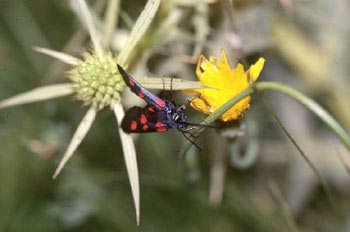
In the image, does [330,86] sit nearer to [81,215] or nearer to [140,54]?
[140,54]

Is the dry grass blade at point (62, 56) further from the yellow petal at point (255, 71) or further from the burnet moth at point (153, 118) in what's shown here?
the yellow petal at point (255, 71)

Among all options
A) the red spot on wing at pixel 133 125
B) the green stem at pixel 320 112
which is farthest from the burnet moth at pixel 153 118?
the green stem at pixel 320 112

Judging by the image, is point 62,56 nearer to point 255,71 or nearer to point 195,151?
point 255,71

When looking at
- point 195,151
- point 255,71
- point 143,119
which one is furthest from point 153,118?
point 195,151

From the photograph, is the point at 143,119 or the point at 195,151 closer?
the point at 143,119

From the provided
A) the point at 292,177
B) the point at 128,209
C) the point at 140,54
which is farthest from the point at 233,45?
the point at 128,209
